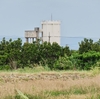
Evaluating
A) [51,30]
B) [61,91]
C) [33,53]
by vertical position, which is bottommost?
[61,91]

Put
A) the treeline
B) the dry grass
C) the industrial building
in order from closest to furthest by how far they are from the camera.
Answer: the dry grass
the treeline
the industrial building

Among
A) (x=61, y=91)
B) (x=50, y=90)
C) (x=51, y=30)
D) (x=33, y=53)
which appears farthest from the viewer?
(x=51, y=30)

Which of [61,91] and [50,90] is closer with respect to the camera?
[50,90]

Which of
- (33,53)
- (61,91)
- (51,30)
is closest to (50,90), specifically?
(61,91)

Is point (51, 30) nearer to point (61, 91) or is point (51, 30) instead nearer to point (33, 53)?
point (33, 53)

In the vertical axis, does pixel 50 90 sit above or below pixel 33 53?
below

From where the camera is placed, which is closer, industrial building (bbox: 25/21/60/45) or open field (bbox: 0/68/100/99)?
open field (bbox: 0/68/100/99)

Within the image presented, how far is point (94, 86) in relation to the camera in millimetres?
10453

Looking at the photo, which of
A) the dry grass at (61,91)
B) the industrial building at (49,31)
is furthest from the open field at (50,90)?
the industrial building at (49,31)

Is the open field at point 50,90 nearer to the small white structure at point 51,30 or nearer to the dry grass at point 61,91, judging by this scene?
the dry grass at point 61,91

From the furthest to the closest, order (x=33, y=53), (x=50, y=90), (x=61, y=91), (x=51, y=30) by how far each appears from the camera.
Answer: (x=51, y=30)
(x=33, y=53)
(x=61, y=91)
(x=50, y=90)

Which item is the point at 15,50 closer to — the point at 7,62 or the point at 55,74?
the point at 7,62

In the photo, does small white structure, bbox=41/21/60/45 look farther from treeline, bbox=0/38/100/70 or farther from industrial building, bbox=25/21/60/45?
treeline, bbox=0/38/100/70

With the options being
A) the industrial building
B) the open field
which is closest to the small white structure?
the industrial building
